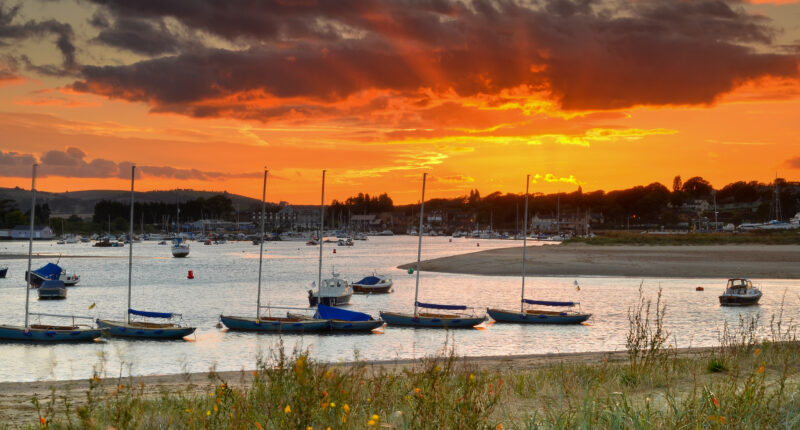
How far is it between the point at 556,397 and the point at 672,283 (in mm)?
62667

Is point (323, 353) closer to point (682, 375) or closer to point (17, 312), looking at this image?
point (682, 375)

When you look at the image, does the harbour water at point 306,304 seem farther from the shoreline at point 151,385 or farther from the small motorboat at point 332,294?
the small motorboat at point 332,294

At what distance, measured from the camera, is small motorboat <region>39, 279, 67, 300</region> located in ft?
203

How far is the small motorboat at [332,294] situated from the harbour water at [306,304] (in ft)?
4.51

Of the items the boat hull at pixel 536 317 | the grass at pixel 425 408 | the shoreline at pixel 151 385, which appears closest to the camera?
the grass at pixel 425 408

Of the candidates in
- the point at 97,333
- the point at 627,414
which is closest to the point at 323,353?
the point at 97,333

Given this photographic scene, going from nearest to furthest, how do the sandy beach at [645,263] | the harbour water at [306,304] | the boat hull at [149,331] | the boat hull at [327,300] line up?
the harbour water at [306,304]
the boat hull at [149,331]
the boat hull at [327,300]
the sandy beach at [645,263]

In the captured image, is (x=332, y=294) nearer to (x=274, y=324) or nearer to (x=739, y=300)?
(x=274, y=324)

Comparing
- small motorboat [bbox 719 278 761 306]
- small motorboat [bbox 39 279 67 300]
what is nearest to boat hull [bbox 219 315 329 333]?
small motorboat [bbox 719 278 761 306]

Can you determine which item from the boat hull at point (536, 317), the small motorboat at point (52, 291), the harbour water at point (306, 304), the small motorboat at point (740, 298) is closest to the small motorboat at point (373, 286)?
the harbour water at point (306, 304)

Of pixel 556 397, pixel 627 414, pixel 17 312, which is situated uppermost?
pixel 627 414

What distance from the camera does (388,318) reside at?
136 ft

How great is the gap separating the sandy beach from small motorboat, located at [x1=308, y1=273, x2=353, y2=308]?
1356 inches

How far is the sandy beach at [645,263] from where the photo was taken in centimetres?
7794
